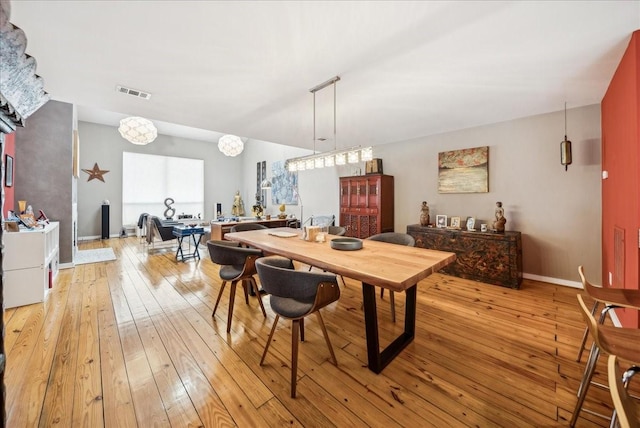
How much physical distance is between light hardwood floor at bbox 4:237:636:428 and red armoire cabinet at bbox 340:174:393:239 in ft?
7.11

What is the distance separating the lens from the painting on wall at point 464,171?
405 cm

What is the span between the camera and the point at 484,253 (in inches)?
143

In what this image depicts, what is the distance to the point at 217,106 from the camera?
3.26m

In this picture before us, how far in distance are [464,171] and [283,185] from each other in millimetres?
5078

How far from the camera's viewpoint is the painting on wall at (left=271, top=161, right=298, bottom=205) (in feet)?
24.5

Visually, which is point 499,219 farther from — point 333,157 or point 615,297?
point 333,157

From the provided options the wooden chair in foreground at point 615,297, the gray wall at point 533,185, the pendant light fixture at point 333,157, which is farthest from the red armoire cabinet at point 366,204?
the wooden chair in foreground at point 615,297

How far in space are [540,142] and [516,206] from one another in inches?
37.5

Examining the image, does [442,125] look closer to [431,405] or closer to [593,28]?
[593,28]

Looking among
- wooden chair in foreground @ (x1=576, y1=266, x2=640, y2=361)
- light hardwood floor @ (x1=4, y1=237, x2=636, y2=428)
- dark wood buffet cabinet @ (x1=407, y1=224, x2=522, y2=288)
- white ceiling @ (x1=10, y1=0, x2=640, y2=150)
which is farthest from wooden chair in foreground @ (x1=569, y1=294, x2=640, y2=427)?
dark wood buffet cabinet @ (x1=407, y1=224, x2=522, y2=288)

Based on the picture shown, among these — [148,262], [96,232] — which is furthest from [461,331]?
[96,232]

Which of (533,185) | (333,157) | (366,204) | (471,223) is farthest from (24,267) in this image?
(533,185)

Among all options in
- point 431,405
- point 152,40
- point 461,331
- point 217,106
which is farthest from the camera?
point 217,106

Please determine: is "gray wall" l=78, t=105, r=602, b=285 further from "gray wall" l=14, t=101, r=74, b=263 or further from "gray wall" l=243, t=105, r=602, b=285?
"gray wall" l=14, t=101, r=74, b=263
